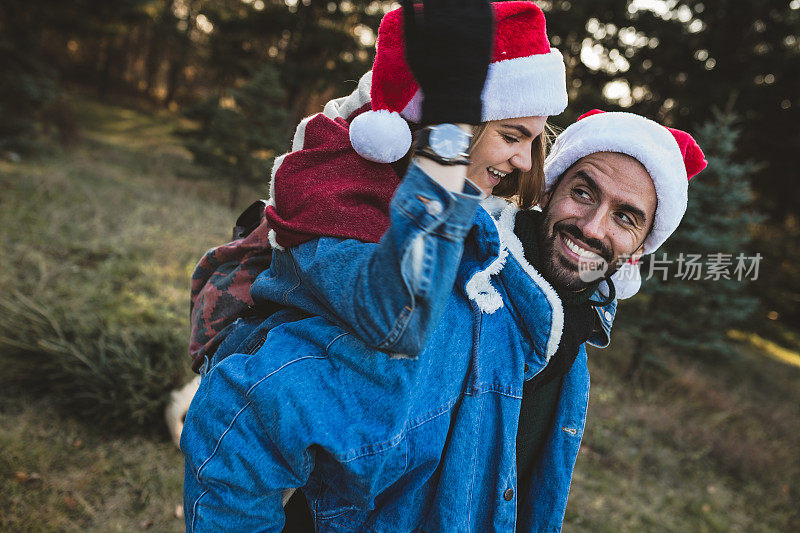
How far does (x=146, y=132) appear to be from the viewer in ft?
75.6

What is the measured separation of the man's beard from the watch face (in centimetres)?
90

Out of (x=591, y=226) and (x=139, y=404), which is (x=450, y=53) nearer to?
(x=591, y=226)

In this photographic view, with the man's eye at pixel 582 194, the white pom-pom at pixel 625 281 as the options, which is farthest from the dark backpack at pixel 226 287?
the white pom-pom at pixel 625 281

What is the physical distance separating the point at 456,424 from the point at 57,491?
2975 millimetres

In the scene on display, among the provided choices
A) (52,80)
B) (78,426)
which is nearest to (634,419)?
(78,426)

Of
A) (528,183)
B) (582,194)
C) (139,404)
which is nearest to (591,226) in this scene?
(582,194)

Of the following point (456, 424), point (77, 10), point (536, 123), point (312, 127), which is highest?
point (77, 10)

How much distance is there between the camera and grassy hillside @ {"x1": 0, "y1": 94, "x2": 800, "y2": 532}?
3.13m

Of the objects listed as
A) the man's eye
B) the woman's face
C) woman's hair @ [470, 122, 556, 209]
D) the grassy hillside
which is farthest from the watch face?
the grassy hillside

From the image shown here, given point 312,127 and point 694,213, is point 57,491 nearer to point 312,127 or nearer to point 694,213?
point 312,127

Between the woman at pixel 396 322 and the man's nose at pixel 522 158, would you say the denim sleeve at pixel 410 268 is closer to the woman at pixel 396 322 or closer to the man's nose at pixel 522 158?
the woman at pixel 396 322

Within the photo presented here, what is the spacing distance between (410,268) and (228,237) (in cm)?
843

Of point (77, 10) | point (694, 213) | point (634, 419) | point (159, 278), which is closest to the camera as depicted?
point (159, 278)

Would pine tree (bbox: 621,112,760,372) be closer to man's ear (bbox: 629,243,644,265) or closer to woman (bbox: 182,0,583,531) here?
man's ear (bbox: 629,243,644,265)
